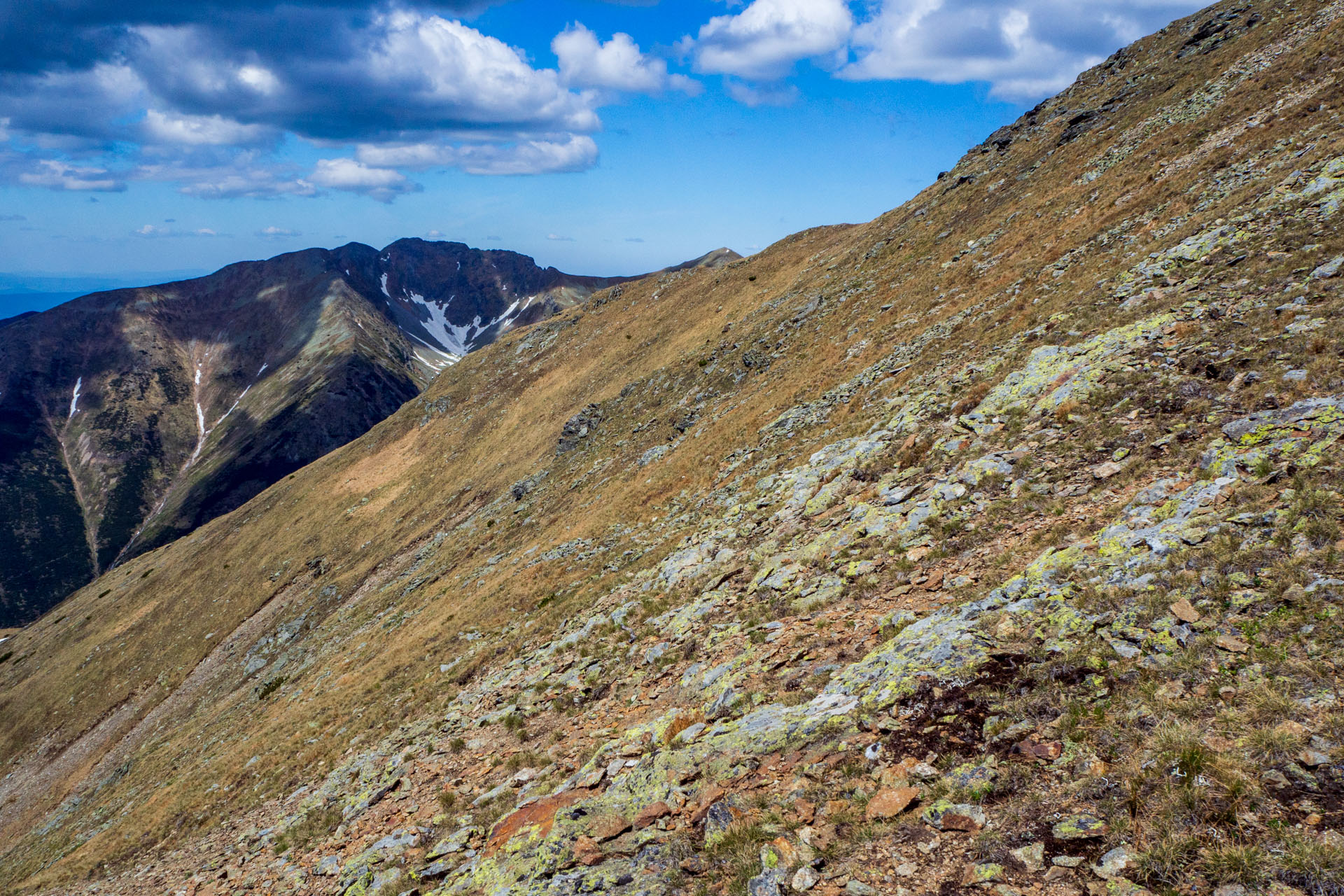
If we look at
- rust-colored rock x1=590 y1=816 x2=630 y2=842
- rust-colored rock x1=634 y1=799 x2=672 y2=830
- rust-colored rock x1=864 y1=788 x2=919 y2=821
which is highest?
rust-colored rock x1=864 y1=788 x2=919 y2=821

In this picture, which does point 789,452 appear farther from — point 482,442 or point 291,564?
point 291,564

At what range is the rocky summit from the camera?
770 cm

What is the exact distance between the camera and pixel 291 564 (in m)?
67.4

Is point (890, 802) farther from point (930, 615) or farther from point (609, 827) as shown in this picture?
point (609, 827)

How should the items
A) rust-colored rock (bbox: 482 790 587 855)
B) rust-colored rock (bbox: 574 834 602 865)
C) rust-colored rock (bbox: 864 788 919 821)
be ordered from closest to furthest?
rust-colored rock (bbox: 864 788 919 821) → rust-colored rock (bbox: 574 834 602 865) → rust-colored rock (bbox: 482 790 587 855)

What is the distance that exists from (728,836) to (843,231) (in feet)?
244

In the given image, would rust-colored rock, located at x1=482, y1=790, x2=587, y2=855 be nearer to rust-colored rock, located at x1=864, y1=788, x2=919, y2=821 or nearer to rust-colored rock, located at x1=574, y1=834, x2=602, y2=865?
rust-colored rock, located at x1=574, y1=834, x2=602, y2=865

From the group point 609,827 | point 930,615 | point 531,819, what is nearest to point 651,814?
point 609,827

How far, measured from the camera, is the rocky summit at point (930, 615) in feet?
25.3

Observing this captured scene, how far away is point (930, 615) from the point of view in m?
12.5

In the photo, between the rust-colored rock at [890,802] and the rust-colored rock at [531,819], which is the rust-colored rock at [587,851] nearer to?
the rust-colored rock at [531,819]

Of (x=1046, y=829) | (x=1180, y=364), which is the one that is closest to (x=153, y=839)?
(x=1046, y=829)

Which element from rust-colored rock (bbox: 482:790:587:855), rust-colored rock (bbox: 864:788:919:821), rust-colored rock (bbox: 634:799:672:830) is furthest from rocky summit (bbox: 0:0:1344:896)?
rust-colored rock (bbox: 634:799:672:830)

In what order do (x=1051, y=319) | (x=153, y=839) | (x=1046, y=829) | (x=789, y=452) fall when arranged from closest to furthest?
(x=1046, y=829)
(x=1051, y=319)
(x=153, y=839)
(x=789, y=452)
